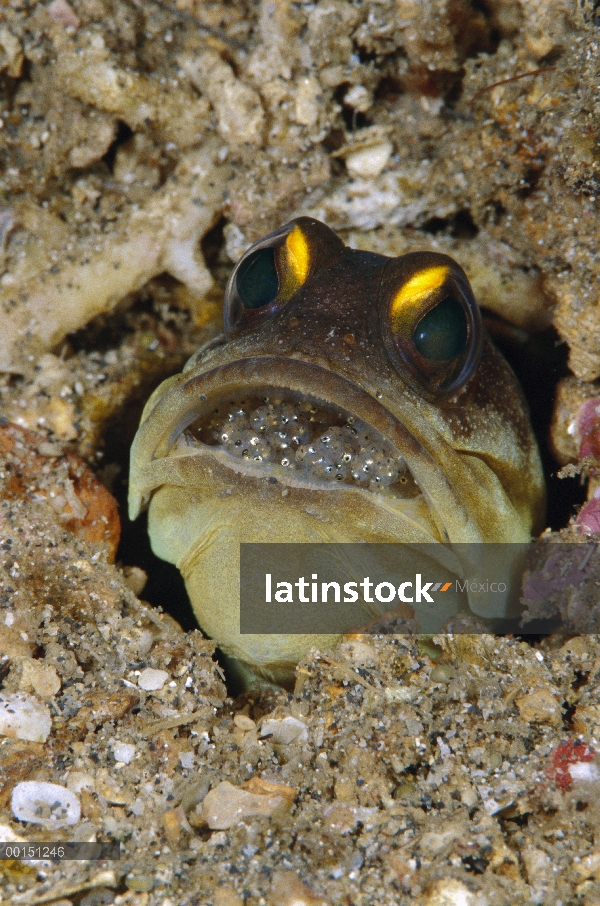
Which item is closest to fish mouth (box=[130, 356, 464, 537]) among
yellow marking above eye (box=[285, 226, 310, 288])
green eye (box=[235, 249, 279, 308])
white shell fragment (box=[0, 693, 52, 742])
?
green eye (box=[235, 249, 279, 308])

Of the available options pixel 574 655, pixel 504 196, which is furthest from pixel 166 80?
pixel 574 655

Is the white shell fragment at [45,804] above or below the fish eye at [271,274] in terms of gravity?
below

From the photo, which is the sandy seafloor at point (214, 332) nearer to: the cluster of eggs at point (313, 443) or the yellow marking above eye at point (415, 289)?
the cluster of eggs at point (313, 443)

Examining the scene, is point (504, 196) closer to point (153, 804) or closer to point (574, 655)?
point (574, 655)

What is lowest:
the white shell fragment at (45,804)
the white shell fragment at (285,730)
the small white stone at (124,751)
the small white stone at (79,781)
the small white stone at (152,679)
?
the white shell fragment at (285,730)

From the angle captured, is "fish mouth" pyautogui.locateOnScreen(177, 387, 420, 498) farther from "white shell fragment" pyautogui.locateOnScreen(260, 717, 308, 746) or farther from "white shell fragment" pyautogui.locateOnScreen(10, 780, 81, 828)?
"white shell fragment" pyautogui.locateOnScreen(10, 780, 81, 828)

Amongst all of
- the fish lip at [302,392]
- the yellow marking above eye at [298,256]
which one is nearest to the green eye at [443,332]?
the fish lip at [302,392]
